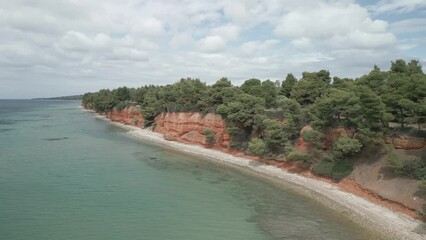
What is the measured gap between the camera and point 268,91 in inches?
2596

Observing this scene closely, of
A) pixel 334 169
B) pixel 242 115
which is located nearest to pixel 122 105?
pixel 242 115

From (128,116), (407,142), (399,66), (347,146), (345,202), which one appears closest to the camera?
(345,202)

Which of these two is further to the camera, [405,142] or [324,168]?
[324,168]

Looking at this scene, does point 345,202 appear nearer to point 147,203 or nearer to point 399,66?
point 147,203

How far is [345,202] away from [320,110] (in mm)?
12566

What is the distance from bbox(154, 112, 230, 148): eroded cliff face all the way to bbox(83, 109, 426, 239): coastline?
510 cm

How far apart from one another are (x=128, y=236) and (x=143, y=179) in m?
16.5

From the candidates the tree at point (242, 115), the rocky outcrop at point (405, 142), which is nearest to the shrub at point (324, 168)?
the rocky outcrop at point (405, 142)

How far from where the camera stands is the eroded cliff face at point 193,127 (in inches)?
2323

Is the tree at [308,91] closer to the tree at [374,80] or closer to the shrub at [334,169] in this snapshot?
the tree at [374,80]

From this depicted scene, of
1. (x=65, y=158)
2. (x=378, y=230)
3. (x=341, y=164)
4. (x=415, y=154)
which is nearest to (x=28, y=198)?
(x=65, y=158)

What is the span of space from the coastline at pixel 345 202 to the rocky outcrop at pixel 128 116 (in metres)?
45.4

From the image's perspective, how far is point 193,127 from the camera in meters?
64.9

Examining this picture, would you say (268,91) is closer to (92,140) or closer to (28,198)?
(92,140)
